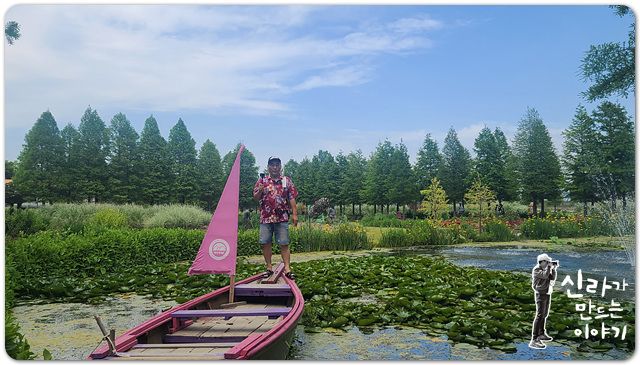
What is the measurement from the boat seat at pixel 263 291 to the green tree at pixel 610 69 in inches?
160

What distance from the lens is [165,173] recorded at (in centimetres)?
984

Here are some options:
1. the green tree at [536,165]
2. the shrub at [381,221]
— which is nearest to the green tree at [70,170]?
the green tree at [536,165]

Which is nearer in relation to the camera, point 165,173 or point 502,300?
point 502,300

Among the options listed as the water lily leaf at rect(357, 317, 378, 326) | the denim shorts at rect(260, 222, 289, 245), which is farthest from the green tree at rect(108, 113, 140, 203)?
the water lily leaf at rect(357, 317, 378, 326)

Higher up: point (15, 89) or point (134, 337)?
point (15, 89)

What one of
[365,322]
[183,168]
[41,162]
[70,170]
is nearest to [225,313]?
[365,322]

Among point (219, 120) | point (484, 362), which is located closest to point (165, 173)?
point (219, 120)

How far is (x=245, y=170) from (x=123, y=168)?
7.76ft

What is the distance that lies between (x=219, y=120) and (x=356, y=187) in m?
11.4

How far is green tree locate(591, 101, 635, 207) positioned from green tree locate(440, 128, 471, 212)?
18.1 feet

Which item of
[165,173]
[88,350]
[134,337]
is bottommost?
[88,350]

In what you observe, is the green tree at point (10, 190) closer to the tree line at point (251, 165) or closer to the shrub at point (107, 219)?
the tree line at point (251, 165)

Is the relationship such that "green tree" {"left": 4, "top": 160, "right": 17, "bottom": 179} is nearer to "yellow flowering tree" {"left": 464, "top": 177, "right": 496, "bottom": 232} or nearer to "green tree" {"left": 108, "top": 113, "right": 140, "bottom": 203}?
"green tree" {"left": 108, "top": 113, "right": 140, "bottom": 203}

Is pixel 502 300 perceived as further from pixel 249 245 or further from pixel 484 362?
pixel 249 245
